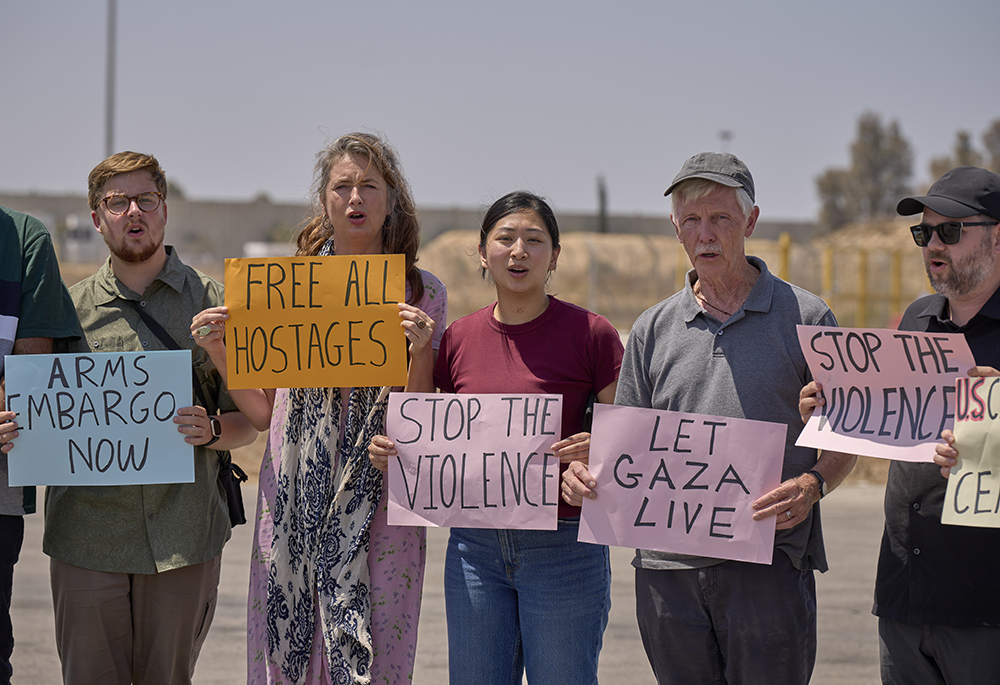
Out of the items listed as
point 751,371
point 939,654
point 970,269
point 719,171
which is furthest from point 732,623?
point 719,171

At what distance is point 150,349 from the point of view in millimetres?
3723

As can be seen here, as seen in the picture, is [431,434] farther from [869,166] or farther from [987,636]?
[869,166]

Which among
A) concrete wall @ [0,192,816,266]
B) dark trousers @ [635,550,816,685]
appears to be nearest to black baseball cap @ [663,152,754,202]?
dark trousers @ [635,550,816,685]

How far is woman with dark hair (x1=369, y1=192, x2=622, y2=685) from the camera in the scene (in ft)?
10.9

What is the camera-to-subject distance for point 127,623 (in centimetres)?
368

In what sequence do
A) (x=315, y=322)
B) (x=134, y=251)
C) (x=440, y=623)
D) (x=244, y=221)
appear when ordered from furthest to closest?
(x=244, y=221) → (x=440, y=623) → (x=134, y=251) → (x=315, y=322)

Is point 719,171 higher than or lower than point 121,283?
higher

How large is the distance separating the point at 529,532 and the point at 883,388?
1.26m

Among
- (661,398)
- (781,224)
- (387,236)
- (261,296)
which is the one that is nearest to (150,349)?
(261,296)

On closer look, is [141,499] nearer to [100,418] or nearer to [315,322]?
[100,418]

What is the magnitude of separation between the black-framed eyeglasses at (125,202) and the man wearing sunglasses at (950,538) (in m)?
2.72

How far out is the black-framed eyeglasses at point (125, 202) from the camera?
3.64 metres

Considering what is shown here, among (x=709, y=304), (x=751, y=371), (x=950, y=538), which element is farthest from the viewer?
(x=709, y=304)

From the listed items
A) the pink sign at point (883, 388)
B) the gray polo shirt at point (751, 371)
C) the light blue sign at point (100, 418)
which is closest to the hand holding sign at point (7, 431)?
the light blue sign at point (100, 418)
